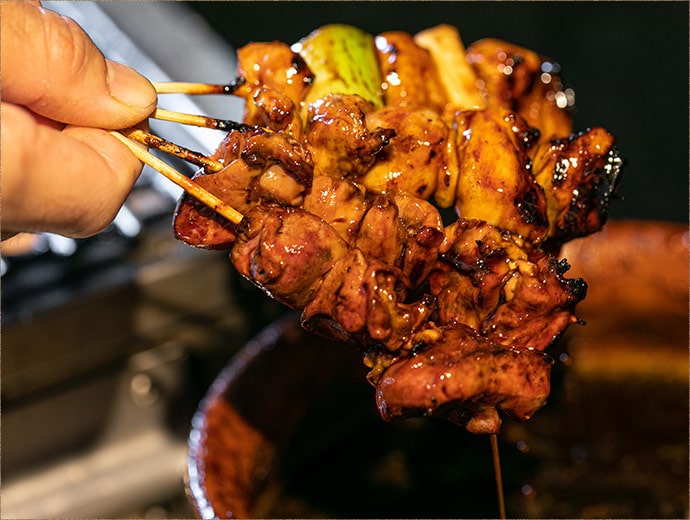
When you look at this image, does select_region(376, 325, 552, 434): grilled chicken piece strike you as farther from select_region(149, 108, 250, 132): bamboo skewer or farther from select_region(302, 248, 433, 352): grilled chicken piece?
select_region(149, 108, 250, 132): bamboo skewer

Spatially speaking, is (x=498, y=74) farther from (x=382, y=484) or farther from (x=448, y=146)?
(x=382, y=484)

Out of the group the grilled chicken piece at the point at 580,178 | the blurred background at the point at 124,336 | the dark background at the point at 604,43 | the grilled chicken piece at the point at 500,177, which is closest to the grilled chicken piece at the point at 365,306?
the grilled chicken piece at the point at 500,177

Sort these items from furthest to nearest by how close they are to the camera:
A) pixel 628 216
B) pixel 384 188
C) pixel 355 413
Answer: pixel 628 216, pixel 355 413, pixel 384 188

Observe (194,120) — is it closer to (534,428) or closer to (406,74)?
(406,74)

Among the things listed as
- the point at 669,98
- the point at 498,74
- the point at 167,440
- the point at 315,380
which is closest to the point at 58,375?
the point at 167,440

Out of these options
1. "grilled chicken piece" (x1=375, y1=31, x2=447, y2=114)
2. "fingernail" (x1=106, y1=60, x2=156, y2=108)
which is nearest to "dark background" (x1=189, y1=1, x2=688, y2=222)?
"grilled chicken piece" (x1=375, y1=31, x2=447, y2=114)
